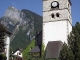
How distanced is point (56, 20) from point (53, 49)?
6.69 metres

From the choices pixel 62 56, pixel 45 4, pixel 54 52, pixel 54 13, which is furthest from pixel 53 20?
pixel 62 56

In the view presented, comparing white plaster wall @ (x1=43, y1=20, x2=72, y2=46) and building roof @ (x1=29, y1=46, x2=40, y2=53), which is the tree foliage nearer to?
white plaster wall @ (x1=43, y1=20, x2=72, y2=46)

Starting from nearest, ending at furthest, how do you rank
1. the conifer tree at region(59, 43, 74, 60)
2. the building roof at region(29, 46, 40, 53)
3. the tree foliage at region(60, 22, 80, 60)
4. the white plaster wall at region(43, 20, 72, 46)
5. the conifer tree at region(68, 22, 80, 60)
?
the conifer tree at region(59, 43, 74, 60) → the tree foliage at region(60, 22, 80, 60) → the conifer tree at region(68, 22, 80, 60) → the white plaster wall at region(43, 20, 72, 46) → the building roof at region(29, 46, 40, 53)

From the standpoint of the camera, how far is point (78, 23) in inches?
1232

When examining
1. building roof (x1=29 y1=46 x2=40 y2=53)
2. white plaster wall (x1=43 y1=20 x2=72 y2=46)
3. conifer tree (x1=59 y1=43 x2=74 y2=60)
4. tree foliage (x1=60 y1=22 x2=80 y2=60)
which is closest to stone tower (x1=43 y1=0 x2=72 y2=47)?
white plaster wall (x1=43 y1=20 x2=72 y2=46)

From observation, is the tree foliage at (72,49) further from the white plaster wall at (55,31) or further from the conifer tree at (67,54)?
the white plaster wall at (55,31)

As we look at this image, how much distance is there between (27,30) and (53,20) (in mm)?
145785

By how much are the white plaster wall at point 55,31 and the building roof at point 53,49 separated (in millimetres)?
1109

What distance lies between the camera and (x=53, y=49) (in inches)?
1555

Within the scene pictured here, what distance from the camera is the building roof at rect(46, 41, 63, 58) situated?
1508 inches

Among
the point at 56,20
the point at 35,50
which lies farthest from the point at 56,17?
the point at 35,50

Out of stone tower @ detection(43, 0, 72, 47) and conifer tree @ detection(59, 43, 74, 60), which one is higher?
stone tower @ detection(43, 0, 72, 47)

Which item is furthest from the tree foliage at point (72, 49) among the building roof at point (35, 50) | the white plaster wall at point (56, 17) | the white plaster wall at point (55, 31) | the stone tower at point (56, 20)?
the building roof at point (35, 50)

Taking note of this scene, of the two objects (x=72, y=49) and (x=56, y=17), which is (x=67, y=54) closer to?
(x=72, y=49)
